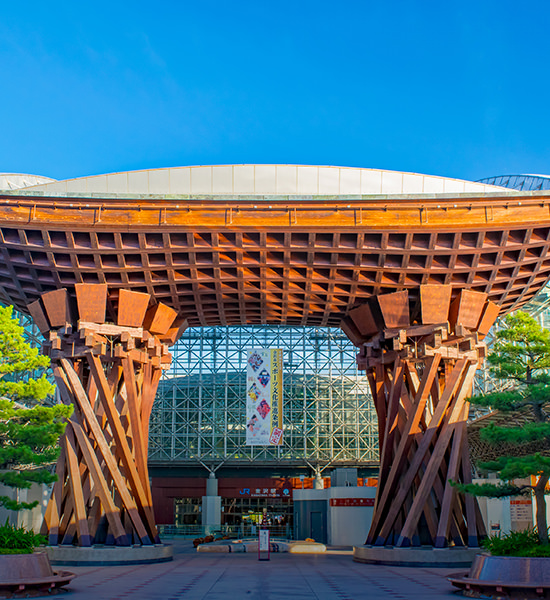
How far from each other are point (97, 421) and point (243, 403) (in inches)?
1385

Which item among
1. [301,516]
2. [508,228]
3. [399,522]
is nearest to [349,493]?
[301,516]

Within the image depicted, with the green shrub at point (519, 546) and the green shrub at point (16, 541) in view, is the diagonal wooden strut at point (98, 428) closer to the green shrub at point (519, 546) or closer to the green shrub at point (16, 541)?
the green shrub at point (16, 541)

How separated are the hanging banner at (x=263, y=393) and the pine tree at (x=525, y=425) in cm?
3040

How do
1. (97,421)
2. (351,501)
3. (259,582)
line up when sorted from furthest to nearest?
(351,501), (97,421), (259,582)

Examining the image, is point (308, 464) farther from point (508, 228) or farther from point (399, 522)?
point (508, 228)

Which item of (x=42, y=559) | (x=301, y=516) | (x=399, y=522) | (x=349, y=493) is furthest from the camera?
(x=301, y=516)

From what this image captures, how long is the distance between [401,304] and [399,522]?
7059 millimetres

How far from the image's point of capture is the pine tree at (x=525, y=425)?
1449cm

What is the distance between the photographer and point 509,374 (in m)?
17.0

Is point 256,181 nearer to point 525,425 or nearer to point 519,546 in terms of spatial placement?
point 525,425

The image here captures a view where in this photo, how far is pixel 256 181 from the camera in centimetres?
2242

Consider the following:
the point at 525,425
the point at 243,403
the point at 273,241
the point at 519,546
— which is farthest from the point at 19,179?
the point at 519,546

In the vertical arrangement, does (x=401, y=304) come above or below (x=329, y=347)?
below

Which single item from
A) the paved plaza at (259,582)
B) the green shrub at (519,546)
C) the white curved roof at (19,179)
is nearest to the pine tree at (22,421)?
the paved plaza at (259,582)
